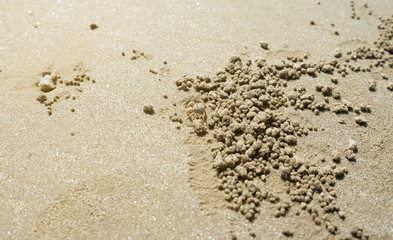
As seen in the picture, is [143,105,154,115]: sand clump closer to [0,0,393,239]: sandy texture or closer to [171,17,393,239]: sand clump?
[0,0,393,239]: sandy texture

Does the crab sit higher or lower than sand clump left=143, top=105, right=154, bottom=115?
higher

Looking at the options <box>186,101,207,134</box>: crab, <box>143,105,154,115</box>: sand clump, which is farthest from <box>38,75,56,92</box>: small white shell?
<box>186,101,207,134</box>: crab

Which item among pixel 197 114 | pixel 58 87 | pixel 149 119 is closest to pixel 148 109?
pixel 149 119

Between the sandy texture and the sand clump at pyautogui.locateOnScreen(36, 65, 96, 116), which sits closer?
the sandy texture

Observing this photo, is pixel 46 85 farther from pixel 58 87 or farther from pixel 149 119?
pixel 149 119

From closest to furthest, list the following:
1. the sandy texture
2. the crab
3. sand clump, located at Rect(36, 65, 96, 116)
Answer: the sandy texture, the crab, sand clump, located at Rect(36, 65, 96, 116)

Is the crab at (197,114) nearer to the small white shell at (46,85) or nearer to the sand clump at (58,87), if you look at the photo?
the sand clump at (58,87)

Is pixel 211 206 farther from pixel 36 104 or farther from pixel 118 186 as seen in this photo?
pixel 36 104

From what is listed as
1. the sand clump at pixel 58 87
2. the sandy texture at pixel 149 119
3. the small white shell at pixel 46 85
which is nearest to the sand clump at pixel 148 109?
the sandy texture at pixel 149 119
